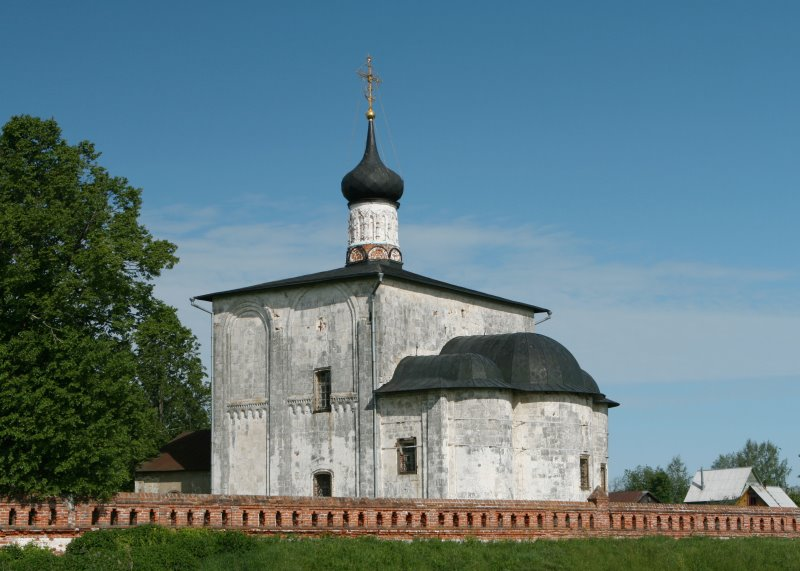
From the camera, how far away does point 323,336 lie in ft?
95.1

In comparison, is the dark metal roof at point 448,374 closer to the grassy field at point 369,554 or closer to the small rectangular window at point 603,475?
the small rectangular window at point 603,475

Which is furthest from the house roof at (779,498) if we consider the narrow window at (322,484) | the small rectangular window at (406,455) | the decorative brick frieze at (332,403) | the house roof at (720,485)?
the decorative brick frieze at (332,403)

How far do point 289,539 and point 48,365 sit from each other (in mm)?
4967

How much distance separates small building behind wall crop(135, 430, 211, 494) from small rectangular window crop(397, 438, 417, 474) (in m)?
6.47

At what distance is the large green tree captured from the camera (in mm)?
20031

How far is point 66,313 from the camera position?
21062 millimetres

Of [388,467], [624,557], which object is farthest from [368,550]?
[388,467]

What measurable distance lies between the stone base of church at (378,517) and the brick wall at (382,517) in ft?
0.05

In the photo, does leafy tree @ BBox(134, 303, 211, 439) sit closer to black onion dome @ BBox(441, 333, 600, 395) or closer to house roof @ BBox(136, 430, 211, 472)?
house roof @ BBox(136, 430, 211, 472)

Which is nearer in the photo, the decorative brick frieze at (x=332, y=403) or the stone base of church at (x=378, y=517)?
the stone base of church at (x=378, y=517)

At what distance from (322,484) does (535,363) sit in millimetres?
5674

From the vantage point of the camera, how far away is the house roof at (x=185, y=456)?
31.9 m

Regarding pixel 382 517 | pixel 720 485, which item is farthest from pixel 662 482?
pixel 382 517

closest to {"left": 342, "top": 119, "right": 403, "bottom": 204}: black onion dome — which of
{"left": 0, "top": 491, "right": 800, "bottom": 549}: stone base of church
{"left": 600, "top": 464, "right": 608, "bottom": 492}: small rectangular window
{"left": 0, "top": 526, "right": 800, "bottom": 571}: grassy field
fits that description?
{"left": 600, "top": 464, "right": 608, "bottom": 492}: small rectangular window
